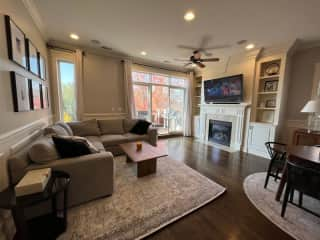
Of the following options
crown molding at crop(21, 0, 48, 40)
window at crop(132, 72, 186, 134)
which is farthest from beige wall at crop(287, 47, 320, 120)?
crown molding at crop(21, 0, 48, 40)

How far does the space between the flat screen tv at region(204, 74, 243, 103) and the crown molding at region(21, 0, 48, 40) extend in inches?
184

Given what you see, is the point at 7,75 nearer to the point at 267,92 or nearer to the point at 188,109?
the point at 267,92

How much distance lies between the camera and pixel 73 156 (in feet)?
6.19

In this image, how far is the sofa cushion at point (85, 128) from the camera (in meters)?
3.59

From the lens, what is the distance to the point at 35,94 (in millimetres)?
2426

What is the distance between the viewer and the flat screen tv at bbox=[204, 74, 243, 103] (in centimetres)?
420

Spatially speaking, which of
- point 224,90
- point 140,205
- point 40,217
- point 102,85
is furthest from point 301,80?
point 40,217

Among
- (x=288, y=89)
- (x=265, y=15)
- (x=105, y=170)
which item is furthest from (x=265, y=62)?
(x=105, y=170)

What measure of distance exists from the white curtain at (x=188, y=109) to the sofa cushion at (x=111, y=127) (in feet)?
9.72

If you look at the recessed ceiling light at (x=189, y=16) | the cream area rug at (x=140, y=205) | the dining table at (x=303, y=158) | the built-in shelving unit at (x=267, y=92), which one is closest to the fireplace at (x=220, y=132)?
the built-in shelving unit at (x=267, y=92)

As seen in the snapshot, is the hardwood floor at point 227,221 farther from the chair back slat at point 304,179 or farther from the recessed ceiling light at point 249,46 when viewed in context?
the recessed ceiling light at point 249,46

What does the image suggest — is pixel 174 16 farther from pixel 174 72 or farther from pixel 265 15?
pixel 174 72

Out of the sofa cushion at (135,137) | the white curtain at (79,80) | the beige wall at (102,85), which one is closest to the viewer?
the sofa cushion at (135,137)

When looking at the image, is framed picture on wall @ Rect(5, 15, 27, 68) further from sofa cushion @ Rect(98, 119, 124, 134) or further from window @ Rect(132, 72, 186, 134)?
window @ Rect(132, 72, 186, 134)
